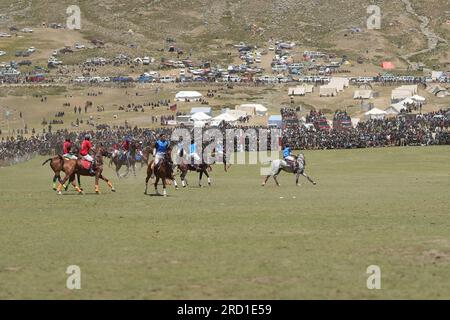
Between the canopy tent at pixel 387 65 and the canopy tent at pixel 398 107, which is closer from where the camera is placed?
the canopy tent at pixel 398 107

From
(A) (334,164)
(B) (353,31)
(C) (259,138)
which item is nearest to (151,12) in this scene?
(B) (353,31)

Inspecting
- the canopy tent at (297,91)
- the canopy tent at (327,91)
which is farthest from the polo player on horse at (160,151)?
the canopy tent at (327,91)

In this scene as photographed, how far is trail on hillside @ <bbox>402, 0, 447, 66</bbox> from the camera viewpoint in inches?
6229

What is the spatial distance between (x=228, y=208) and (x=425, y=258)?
410 inches

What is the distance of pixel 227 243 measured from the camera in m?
19.0

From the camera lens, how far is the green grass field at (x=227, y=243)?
1441 cm

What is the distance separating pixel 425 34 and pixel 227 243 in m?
159

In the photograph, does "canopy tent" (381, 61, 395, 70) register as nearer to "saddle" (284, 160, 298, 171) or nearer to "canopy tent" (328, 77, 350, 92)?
"canopy tent" (328, 77, 350, 92)

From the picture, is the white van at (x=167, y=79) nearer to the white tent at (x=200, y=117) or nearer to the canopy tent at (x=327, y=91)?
the canopy tent at (x=327, y=91)

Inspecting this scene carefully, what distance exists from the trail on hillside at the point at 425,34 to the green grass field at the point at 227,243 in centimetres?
12638

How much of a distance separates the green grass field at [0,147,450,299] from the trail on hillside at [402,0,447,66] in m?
126

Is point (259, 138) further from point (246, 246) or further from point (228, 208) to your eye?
point (246, 246)

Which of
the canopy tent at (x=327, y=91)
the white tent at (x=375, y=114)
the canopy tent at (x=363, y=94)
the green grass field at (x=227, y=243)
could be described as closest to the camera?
the green grass field at (x=227, y=243)

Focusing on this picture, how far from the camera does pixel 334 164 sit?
58438 mm
